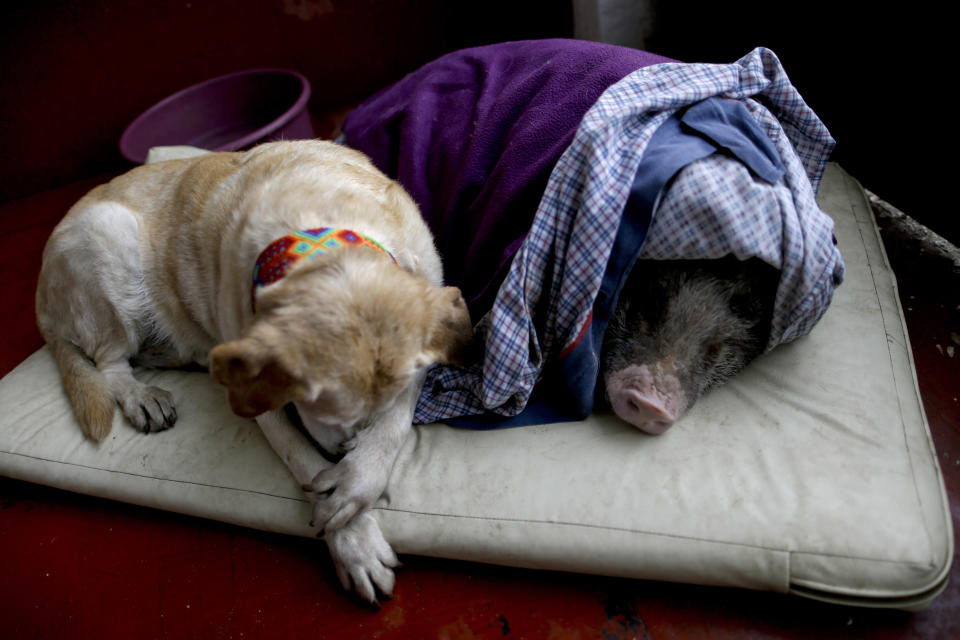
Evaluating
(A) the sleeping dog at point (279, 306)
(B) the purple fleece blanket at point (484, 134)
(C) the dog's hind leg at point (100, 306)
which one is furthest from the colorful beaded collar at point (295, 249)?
(C) the dog's hind leg at point (100, 306)

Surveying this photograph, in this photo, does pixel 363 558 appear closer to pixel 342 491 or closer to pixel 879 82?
pixel 342 491

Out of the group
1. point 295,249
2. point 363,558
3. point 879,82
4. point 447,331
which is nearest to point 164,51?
point 295,249

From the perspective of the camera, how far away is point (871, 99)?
282cm

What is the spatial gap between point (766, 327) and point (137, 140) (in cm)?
379

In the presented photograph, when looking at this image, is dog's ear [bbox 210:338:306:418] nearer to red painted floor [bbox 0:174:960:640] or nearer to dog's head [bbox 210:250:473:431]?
dog's head [bbox 210:250:473:431]

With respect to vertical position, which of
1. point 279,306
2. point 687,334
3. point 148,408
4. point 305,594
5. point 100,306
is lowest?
point 305,594

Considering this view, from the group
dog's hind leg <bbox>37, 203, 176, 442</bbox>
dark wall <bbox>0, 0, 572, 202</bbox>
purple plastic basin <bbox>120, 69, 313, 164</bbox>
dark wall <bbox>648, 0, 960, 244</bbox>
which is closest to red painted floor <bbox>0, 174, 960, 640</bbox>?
dog's hind leg <bbox>37, 203, 176, 442</bbox>

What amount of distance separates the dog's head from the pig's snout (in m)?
0.73

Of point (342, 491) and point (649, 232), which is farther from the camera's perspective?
point (649, 232)

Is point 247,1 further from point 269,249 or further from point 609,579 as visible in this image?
point 609,579

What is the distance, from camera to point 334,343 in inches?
58.9

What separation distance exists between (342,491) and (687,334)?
4.01ft

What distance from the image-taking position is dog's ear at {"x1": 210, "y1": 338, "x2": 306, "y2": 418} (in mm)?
1417

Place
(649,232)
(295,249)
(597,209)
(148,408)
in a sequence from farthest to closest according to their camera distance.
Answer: (148,408)
(649,232)
(597,209)
(295,249)
